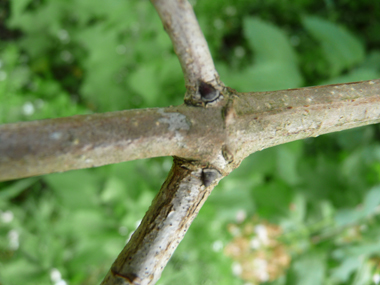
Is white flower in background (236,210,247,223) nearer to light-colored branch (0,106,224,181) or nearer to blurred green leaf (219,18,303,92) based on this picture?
blurred green leaf (219,18,303,92)

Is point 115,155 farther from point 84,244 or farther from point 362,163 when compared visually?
point 362,163

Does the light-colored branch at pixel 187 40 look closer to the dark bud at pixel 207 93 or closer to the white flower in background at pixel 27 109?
the dark bud at pixel 207 93

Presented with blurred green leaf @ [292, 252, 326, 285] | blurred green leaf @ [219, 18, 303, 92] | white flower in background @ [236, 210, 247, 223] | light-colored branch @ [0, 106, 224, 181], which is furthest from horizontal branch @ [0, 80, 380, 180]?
white flower in background @ [236, 210, 247, 223]

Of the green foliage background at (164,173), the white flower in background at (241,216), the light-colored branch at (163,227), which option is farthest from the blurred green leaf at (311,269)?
the light-colored branch at (163,227)

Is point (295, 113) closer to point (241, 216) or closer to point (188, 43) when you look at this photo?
point (188, 43)

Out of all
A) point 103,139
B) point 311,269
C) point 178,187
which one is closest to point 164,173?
point 311,269

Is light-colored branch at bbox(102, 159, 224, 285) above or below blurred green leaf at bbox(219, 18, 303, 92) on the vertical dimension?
below

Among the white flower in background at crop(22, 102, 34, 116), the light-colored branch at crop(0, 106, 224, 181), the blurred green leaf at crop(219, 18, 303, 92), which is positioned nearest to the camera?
the light-colored branch at crop(0, 106, 224, 181)
